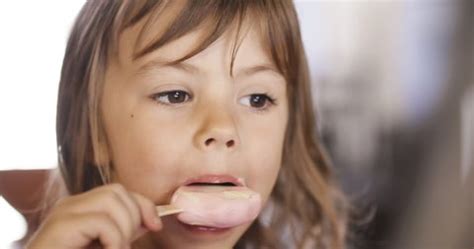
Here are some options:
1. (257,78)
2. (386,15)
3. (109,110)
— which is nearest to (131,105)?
(109,110)

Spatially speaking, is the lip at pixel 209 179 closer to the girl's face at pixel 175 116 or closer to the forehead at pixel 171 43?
the girl's face at pixel 175 116

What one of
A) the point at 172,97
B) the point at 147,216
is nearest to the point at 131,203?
the point at 147,216

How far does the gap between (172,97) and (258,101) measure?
0.10m

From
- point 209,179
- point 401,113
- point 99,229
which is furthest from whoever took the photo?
point 401,113

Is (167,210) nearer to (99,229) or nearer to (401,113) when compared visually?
(99,229)

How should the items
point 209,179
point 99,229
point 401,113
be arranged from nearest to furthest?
point 99,229 → point 209,179 → point 401,113

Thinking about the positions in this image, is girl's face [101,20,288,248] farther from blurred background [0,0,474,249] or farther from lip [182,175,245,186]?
blurred background [0,0,474,249]

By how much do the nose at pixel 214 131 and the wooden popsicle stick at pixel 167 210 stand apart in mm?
59

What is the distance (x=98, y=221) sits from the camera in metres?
0.53

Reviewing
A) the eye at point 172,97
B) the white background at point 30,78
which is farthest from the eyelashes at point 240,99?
the white background at point 30,78

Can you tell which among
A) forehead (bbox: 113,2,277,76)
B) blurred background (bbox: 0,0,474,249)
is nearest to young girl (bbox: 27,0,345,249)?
forehead (bbox: 113,2,277,76)

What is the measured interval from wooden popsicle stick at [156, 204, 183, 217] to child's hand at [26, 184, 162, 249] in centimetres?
3

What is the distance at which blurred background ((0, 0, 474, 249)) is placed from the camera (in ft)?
2.69

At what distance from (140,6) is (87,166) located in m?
0.16
